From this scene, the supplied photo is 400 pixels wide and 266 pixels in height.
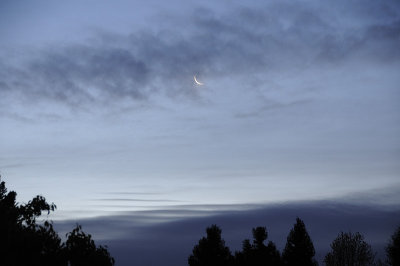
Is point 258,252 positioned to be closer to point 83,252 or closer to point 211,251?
point 211,251

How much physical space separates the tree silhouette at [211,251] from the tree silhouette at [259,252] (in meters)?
2.92

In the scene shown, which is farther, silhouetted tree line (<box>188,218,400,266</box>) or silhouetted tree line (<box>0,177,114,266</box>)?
silhouetted tree line (<box>188,218,400,266</box>)

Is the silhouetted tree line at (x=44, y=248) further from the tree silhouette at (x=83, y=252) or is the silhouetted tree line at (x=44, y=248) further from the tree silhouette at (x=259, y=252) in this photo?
the tree silhouette at (x=259, y=252)

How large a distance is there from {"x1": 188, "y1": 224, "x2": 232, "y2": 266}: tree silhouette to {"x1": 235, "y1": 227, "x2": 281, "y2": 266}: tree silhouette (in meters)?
2.92

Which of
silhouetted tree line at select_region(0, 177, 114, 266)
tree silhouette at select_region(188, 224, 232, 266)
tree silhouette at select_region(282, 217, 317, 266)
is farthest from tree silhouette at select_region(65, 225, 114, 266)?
tree silhouette at select_region(282, 217, 317, 266)

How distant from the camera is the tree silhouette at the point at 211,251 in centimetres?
4741

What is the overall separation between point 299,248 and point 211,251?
38.3ft

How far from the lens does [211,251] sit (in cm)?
4750

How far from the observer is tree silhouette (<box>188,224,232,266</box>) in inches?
1866

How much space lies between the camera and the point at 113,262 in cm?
2000

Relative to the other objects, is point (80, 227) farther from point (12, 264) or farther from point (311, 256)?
point (311, 256)

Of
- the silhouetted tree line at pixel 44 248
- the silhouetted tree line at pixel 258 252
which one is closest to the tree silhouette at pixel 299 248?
the silhouetted tree line at pixel 258 252

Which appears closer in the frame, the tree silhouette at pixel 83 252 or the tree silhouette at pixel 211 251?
the tree silhouette at pixel 83 252

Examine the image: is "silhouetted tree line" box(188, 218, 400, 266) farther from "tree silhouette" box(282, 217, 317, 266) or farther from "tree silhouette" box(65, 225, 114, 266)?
"tree silhouette" box(65, 225, 114, 266)
